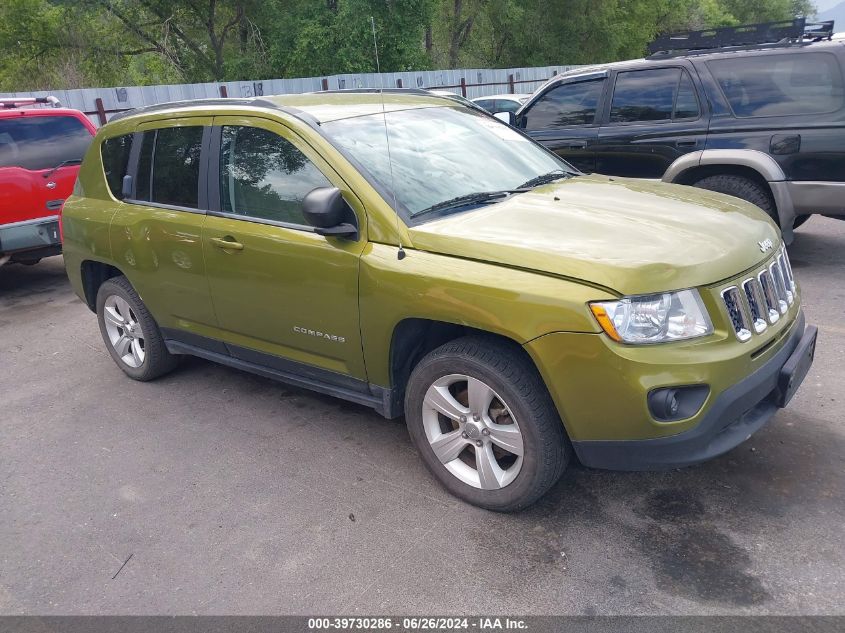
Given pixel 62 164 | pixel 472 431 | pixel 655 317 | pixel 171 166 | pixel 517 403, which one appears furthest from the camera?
pixel 62 164

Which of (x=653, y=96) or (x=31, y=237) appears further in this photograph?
(x=31, y=237)

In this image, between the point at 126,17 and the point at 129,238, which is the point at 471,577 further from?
the point at 126,17

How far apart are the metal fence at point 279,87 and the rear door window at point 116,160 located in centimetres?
330

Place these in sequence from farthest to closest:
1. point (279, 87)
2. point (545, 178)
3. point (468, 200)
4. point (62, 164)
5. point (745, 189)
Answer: point (279, 87) → point (62, 164) → point (745, 189) → point (545, 178) → point (468, 200)

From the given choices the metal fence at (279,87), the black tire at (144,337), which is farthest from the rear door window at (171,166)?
the metal fence at (279,87)

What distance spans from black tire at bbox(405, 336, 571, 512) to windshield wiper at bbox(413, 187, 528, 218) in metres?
0.67

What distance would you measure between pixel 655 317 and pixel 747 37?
5203 millimetres

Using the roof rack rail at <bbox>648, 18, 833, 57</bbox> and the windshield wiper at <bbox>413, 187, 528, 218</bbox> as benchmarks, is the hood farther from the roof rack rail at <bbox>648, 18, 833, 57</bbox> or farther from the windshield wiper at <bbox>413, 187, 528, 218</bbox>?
the roof rack rail at <bbox>648, 18, 833, 57</bbox>

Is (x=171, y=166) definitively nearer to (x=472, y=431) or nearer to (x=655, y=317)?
(x=472, y=431)

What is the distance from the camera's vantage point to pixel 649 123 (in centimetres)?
670

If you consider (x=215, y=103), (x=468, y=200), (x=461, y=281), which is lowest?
(x=461, y=281)

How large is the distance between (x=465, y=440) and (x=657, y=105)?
4847 millimetres

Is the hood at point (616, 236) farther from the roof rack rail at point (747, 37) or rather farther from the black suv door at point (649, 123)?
the roof rack rail at point (747, 37)

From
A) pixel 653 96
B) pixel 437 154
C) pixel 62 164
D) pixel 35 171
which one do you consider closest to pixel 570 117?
pixel 653 96
